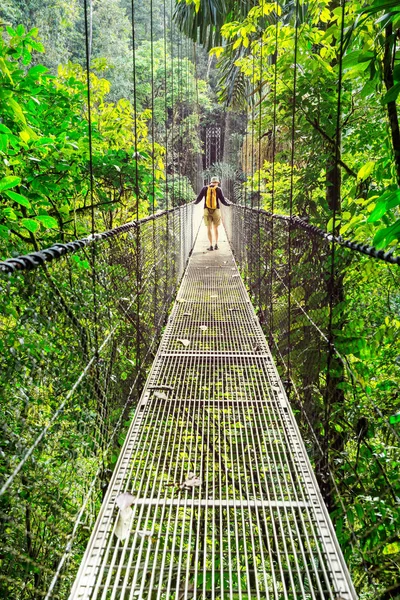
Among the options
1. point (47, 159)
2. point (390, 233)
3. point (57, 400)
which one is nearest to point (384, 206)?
point (390, 233)

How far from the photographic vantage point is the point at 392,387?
59.5 inches

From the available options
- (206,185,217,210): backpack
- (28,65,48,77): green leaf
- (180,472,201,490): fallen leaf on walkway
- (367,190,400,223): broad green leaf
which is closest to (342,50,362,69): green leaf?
(367,190,400,223): broad green leaf

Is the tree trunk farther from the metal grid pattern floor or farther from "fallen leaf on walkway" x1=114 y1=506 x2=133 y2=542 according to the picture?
"fallen leaf on walkway" x1=114 y1=506 x2=133 y2=542

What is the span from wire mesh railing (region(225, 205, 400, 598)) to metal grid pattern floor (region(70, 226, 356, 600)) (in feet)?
0.40

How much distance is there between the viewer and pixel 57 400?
118 cm

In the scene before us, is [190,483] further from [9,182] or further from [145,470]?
[9,182]

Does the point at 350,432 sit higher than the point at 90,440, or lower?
lower

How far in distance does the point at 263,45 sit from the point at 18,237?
1.85 m

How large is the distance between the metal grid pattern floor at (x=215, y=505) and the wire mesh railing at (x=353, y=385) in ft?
0.40

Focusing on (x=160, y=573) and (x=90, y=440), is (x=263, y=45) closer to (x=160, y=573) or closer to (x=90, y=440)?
(x=90, y=440)

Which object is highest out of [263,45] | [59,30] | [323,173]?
[59,30]

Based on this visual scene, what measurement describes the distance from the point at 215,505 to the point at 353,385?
46 centimetres

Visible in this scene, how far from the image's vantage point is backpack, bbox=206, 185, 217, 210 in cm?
552

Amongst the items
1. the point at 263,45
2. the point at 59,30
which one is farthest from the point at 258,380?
the point at 59,30
